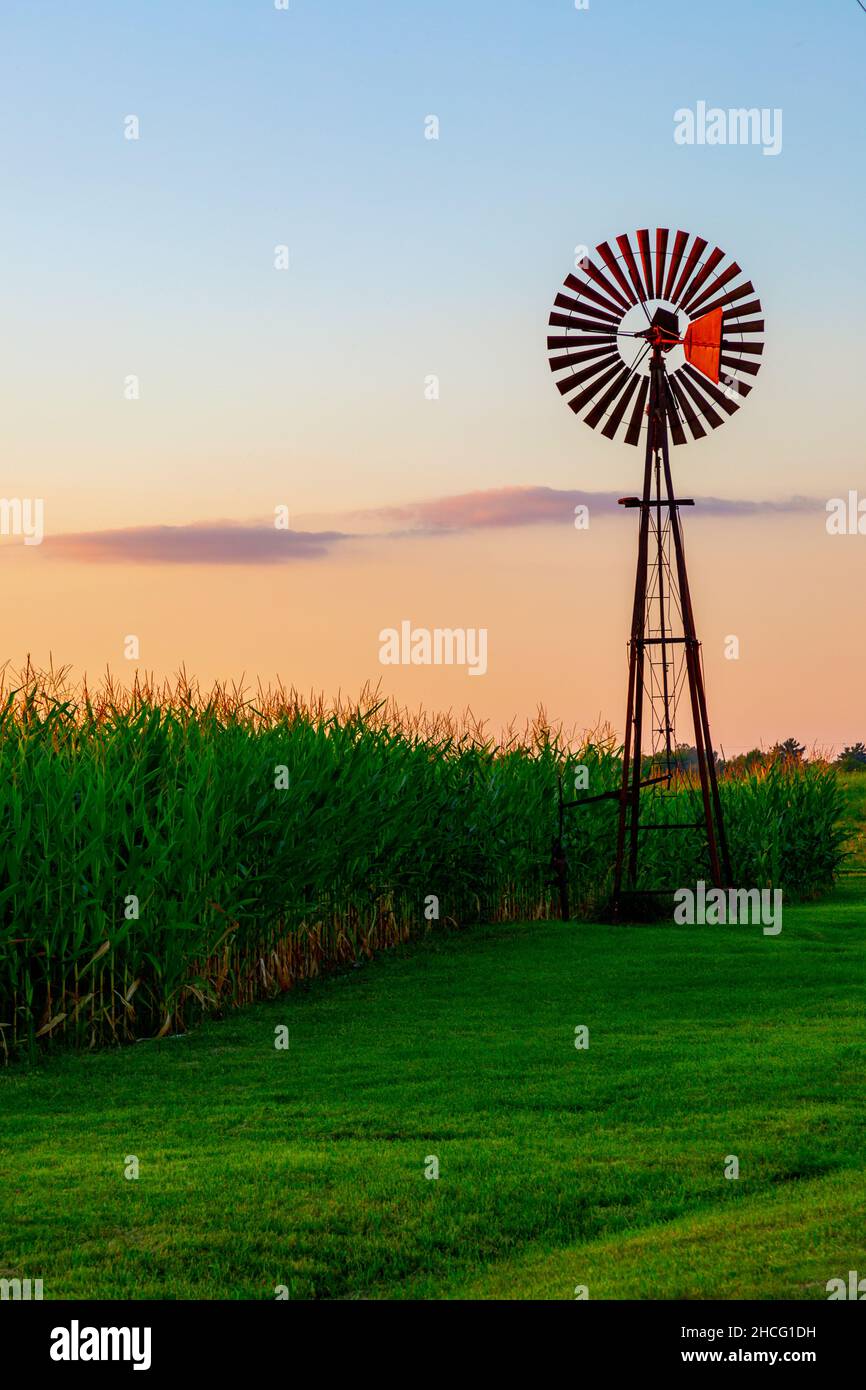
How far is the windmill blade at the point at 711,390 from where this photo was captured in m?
18.8

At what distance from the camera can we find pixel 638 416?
62.1ft

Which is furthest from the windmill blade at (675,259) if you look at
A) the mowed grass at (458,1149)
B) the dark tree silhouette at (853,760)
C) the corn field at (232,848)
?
the dark tree silhouette at (853,760)

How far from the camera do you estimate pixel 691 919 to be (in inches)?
743

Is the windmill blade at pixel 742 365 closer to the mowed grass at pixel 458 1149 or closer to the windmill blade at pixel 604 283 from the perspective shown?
the windmill blade at pixel 604 283

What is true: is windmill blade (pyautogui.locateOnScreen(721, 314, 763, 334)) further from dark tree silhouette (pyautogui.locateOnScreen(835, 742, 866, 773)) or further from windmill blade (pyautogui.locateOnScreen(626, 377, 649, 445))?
dark tree silhouette (pyautogui.locateOnScreen(835, 742, 866, 773))

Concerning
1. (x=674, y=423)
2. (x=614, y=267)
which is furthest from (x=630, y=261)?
(x=674, y=423)

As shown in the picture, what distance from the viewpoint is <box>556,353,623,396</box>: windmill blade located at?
18797 millimetres

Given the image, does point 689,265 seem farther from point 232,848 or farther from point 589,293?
point 232,848

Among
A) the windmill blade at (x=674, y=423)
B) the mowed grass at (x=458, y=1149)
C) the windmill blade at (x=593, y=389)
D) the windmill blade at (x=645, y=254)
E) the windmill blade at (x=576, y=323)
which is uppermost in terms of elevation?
the windmill blade at (x=645, y=254)

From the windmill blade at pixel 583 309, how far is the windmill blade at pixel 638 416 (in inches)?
34.9

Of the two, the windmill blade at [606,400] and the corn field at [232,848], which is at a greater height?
the windmill blade at [606,400]

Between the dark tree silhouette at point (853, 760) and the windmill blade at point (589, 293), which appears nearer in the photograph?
the windmill blade at point (589, 293)

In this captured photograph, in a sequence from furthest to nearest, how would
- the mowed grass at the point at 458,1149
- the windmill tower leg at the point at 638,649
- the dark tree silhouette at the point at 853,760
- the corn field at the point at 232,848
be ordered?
1. the dark tree silhouette at the point at 853,760
2. the windmill tower leg at the point at 638,649
3. the corn field at the point at 232,848
4. the mowed grass at the point at 458,1149
